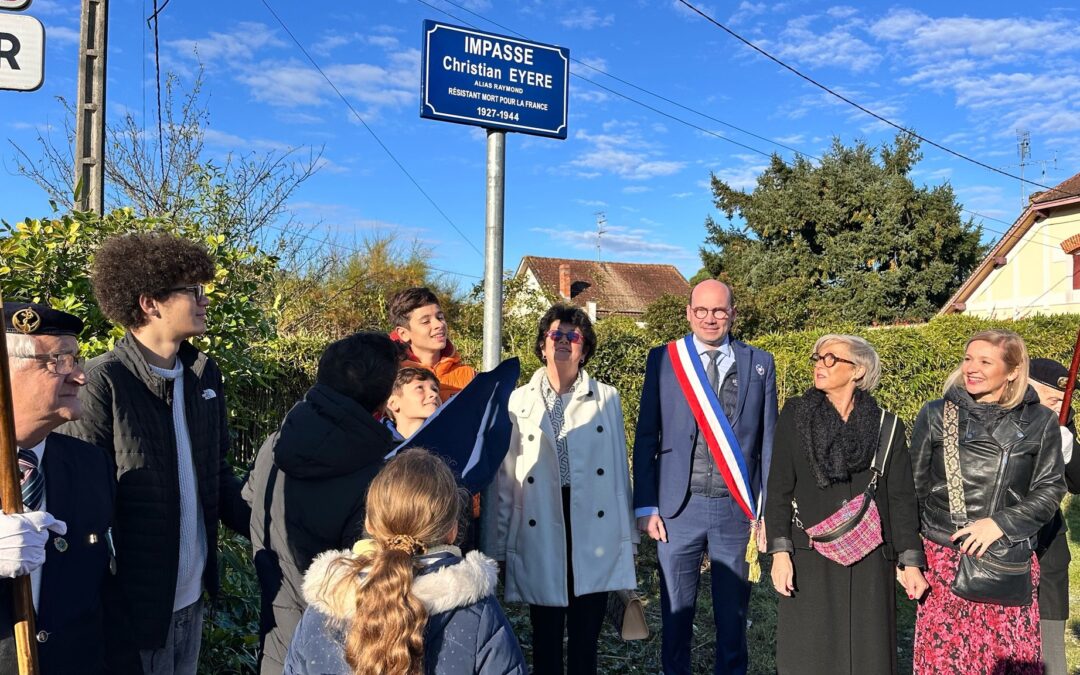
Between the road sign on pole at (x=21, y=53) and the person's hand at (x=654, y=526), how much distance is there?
9.95ft

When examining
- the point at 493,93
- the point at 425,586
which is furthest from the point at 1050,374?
the point at 425,586

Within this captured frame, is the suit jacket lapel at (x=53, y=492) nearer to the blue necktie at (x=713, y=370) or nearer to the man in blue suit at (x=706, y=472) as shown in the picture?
the man in blue suit at (x=706, y=472)

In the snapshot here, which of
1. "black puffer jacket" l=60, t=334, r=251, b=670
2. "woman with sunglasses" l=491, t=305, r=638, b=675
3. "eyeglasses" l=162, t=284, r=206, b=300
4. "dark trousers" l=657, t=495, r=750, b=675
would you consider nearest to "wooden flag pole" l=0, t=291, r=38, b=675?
"black puffer jacket" l=60, t=334, r=251, b=670

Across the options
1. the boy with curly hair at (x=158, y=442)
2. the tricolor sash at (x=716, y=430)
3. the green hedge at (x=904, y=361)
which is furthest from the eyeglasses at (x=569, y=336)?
the green hedge at (x=904, y=361)

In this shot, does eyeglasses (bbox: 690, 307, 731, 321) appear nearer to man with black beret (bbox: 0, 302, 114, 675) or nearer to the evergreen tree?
man with black beret (bbox: 0, 302, 114, 675)

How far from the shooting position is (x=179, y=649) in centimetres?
247

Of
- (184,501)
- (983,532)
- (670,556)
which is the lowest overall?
(670,556)

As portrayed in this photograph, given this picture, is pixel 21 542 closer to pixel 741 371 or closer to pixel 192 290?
pixel 192 290

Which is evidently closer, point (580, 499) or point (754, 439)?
point (580, 499)

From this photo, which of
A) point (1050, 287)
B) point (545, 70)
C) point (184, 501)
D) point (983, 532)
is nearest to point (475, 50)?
point (545, 70)

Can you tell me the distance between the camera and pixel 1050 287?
2231 centimetres

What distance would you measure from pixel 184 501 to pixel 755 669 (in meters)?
3.46

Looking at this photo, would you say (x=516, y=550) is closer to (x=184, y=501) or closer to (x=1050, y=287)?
(x=184, y=501)

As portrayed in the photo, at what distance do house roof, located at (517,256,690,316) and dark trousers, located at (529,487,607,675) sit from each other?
33333 mm
